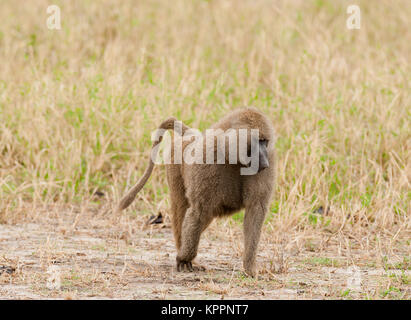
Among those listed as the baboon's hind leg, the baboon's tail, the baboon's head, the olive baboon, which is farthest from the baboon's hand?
the baboon's head

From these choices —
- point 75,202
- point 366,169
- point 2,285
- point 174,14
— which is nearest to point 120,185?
point 75,202

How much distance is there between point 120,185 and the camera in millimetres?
7301

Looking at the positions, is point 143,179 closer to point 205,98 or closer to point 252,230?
point 252,230

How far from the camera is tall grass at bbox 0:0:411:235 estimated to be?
6.98 meters

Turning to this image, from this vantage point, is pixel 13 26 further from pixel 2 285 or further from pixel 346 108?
pixel 2 285

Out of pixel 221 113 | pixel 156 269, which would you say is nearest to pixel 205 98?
pixel 221 113

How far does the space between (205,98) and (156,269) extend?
3.33m

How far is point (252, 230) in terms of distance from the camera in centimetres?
498

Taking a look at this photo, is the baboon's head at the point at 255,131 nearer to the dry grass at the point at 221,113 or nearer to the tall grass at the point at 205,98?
the dry grass at the point at 221,113

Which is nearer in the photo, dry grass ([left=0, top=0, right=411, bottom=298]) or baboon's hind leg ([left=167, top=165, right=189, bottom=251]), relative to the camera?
baboon's hind leg ([left=167, top=165, right=189, bottom=251])

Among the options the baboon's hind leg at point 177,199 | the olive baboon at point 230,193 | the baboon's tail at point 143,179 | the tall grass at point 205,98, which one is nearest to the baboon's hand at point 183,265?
the olive baboon at point 230,193

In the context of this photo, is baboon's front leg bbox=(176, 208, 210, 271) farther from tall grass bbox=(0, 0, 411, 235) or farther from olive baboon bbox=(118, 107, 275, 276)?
tall grass bbox=(0, 0, 411, 235)

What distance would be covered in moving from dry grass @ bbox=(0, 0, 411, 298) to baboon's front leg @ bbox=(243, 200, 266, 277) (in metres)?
0.14
